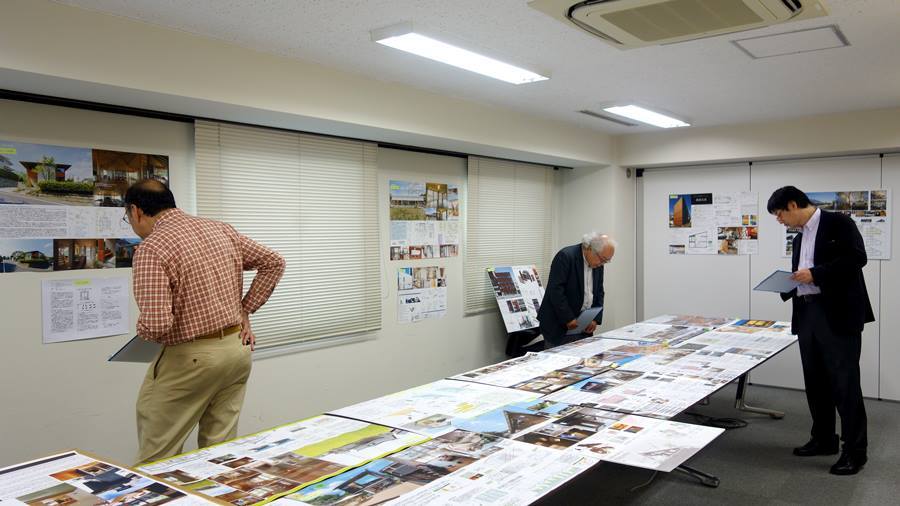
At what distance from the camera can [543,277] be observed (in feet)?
22.7

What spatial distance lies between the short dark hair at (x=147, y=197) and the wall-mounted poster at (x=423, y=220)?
2.62 meters

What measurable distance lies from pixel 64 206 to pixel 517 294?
3939 mm

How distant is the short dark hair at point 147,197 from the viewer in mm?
2760

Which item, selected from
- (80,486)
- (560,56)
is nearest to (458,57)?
(560,56)

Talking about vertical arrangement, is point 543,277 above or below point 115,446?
above

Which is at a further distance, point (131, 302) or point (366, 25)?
point (131, 302)

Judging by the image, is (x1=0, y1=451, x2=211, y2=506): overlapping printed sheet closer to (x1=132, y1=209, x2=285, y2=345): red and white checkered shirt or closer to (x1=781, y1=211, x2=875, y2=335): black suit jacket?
(x1=132, y1=209, x2=285, y2=345): red and white checkered shirt

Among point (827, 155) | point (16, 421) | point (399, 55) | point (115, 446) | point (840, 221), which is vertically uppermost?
point (399, 55)

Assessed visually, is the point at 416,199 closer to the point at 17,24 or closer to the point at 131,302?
the point at 131,302

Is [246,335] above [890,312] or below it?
above

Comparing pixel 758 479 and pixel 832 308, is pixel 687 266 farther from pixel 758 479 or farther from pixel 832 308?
pixel 758 479

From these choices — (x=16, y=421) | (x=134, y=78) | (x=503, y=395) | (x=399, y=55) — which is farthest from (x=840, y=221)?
(x=16, y=421)

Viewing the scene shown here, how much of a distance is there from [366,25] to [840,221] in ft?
9.75

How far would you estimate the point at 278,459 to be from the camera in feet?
6.97
